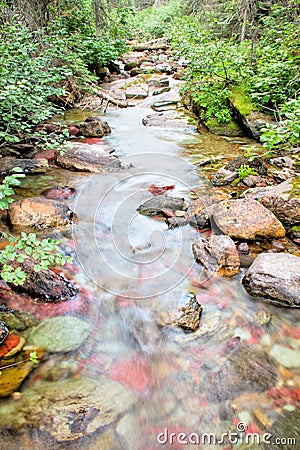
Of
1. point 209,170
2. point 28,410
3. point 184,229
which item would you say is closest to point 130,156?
point 209,170

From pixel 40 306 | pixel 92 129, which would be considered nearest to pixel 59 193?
pixel 40 306

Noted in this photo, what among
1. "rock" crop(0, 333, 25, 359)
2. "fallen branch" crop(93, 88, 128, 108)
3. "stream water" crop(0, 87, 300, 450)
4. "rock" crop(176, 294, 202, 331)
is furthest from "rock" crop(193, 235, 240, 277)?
"fallen branch" crop(93, 88, 128, 108)

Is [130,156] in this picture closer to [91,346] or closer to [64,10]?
[91,346]

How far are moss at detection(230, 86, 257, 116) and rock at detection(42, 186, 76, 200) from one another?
485 centimetres

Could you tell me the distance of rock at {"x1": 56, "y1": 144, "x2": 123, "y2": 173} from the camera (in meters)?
6.21

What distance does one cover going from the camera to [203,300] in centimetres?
333

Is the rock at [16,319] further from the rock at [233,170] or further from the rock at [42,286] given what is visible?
the rock at [233,170]

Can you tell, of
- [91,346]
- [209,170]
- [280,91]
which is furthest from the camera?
[280,91]

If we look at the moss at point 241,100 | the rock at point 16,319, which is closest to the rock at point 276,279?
the rock at point 16,319

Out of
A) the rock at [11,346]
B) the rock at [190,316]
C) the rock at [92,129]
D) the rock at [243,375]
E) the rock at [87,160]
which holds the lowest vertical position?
the rock at [243,375]

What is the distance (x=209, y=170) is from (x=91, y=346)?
14.8 feet

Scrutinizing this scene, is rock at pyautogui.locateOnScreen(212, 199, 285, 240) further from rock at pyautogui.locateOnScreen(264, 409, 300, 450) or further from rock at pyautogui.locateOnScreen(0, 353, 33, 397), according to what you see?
rock at pyautogui.locateOnScreen(0, 353, 33, 397)

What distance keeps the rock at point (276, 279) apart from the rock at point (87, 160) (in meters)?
3.86

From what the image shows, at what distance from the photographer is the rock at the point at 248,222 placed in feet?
13.2
